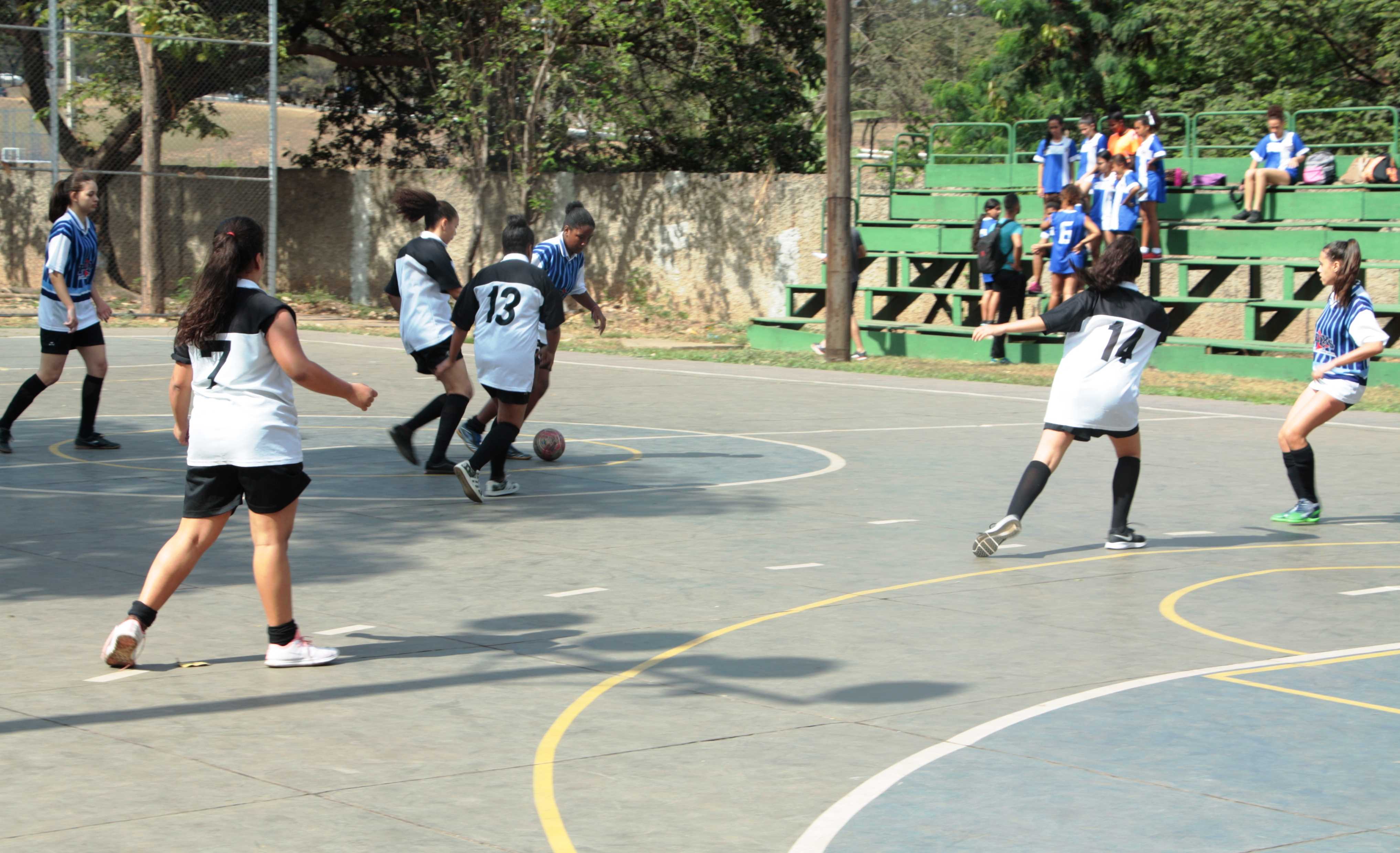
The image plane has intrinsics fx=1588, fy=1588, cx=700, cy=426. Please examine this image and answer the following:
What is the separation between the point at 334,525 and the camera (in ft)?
30.7

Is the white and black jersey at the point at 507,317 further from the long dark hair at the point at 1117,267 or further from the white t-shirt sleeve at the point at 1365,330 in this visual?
the white t-shirt sleeve at the point at 1365,330

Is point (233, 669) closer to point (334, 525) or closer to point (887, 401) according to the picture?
point (334, 525)

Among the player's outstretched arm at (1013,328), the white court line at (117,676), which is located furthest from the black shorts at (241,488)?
the player's outstretched arm at (1013,328)

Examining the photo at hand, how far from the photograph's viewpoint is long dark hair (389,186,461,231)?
11109mm

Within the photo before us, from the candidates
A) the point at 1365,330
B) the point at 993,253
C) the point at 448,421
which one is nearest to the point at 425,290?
the point at 448,421

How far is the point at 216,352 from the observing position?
20.2 ft

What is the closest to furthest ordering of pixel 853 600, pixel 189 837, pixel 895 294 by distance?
pixel 189 837, pixel 853 600, pixel 895 294

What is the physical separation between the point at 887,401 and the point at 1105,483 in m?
5.73

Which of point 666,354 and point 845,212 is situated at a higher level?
point 845,212

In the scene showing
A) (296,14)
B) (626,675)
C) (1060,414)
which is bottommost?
(626,675)

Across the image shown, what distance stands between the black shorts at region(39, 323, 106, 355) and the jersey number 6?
3.64 m

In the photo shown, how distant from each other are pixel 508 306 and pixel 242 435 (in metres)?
4.45

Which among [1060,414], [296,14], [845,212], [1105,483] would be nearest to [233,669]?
[1060,414]

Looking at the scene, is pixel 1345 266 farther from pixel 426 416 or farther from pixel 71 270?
pixel 71 270
